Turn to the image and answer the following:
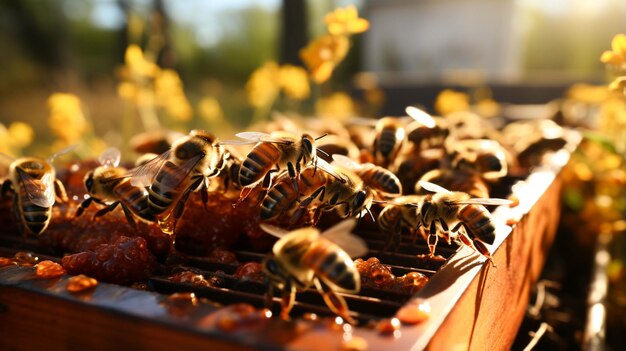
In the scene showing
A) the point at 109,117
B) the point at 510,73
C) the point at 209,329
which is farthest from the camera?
the point at 510,73

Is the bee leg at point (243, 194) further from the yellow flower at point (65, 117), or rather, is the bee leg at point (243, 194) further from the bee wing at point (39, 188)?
the yellow flower at point (65, 117)

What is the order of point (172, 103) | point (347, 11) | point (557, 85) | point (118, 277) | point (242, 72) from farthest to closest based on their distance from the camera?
point (242, 72) → point (557, 85) → point (172, 103) → point (347, 11) → point (118, 277)

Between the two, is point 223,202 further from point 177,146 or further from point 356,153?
point 356,153

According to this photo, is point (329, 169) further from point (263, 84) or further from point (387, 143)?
point (263, 84)

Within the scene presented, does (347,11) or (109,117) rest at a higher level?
(347,11)

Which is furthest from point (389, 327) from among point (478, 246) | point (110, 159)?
point (110, 159)

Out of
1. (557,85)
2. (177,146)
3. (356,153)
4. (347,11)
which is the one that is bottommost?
(557,85)

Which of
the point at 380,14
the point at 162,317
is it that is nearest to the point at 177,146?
the point at 162,317
